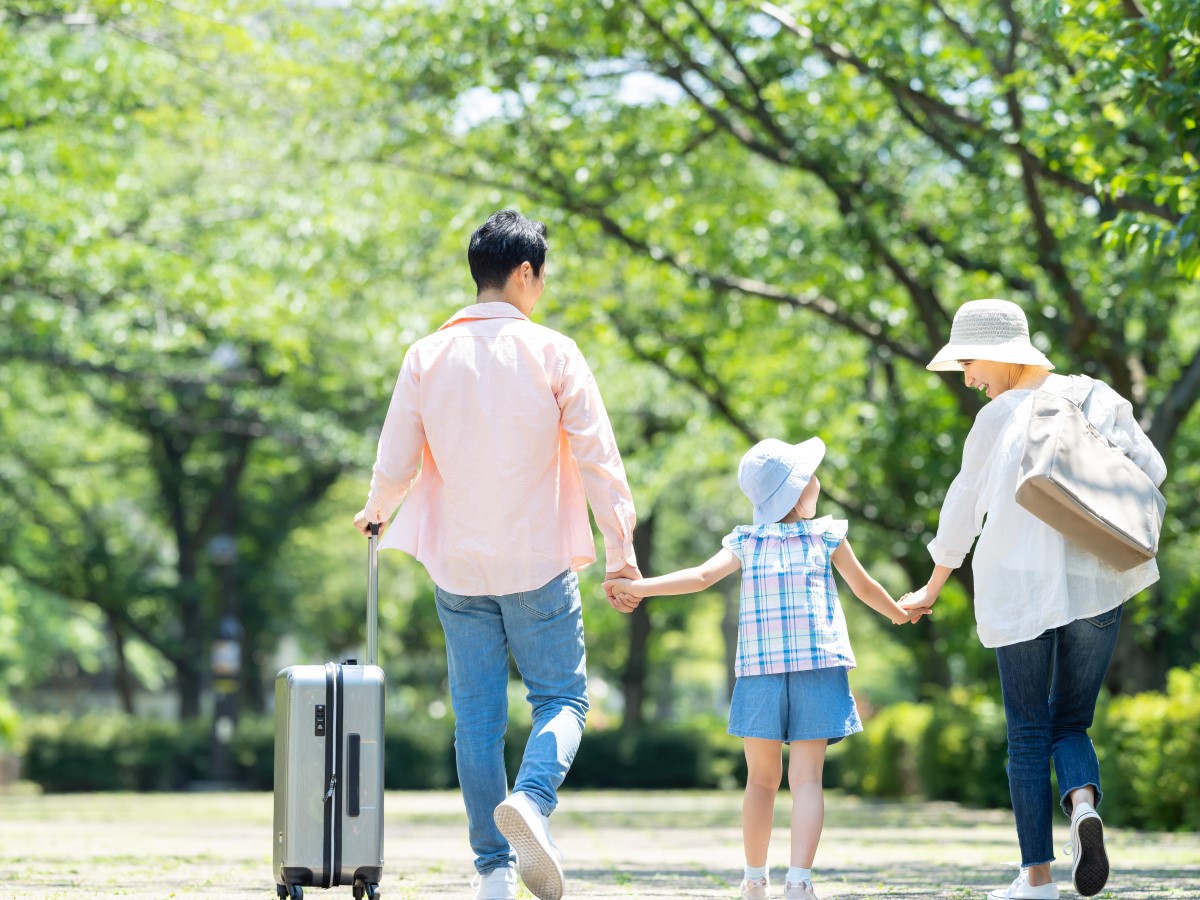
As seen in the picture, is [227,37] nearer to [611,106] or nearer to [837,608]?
[611,106]

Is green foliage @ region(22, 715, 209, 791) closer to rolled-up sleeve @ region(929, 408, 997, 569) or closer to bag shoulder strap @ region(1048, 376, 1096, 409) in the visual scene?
rolled-up sleeve @ region(929, 408, 997, 569)

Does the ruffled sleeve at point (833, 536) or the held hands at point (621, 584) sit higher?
the ruffled sleeve at point (833, 536)

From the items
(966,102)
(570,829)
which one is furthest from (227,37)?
(570,829)

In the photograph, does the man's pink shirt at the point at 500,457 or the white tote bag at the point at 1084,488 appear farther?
the man's pink shirt at the point at 500,457

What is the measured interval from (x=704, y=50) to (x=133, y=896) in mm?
10722

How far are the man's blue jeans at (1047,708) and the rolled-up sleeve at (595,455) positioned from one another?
48.9 inches

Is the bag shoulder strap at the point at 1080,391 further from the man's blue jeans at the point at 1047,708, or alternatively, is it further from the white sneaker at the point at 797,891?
the white sneaker at the point at 797,891

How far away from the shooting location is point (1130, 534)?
5.09 m

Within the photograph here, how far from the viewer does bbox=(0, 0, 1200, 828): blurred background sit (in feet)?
42.4

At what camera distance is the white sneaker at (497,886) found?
507cm

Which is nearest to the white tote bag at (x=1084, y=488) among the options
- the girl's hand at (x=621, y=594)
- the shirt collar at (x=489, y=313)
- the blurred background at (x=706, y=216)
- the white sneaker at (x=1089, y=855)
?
the white sneaker at (x=1089, y=855)

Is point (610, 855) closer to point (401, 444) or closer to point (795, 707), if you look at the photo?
point (795, 707)

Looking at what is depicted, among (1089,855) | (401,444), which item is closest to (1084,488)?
(1089,855)

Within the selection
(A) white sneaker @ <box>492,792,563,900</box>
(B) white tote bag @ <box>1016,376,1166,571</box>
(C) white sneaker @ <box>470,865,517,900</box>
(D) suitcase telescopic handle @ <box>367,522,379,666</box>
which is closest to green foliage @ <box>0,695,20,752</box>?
(D) suitcase telescopic handle @ <box>367,522,379,666</box>
